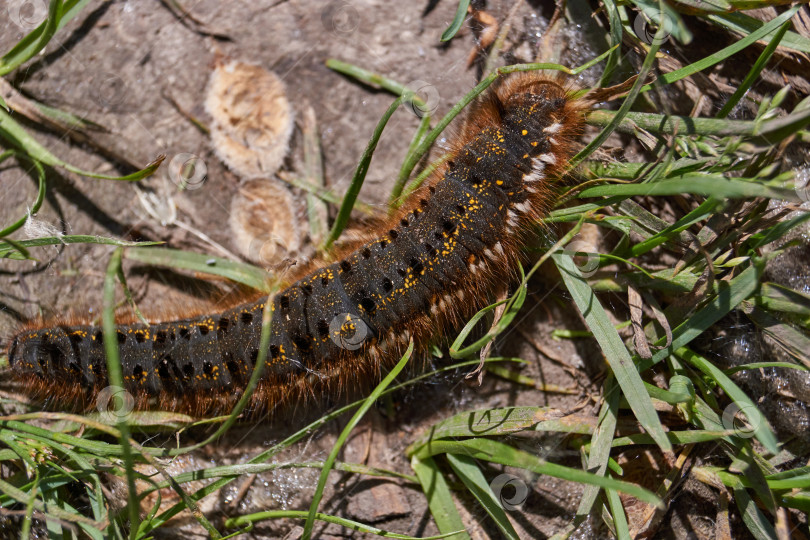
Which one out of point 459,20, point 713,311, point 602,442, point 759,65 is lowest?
point 602,442

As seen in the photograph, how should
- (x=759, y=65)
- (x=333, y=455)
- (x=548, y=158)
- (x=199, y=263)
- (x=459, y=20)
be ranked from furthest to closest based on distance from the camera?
(x=199, y=263) → (x=459, y=20) → (x=548, y=158) → (x=759, y=65) → (x=333, y=455)

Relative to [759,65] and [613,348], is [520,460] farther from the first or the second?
[759,65]

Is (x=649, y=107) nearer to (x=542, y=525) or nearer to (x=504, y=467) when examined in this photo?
(x=504, y=467)

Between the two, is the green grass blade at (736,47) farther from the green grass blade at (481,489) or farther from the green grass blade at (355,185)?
the green grass blade at (481,489)

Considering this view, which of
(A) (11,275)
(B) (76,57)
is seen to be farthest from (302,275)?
(B) (76,57)

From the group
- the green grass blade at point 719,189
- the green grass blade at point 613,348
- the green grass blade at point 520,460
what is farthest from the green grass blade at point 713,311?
the green grass blade at point 520,460

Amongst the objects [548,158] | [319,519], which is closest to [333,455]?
[319,519]

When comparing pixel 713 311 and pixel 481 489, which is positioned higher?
pixel 713 311

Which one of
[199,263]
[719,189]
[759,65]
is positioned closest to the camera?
[719,189]
